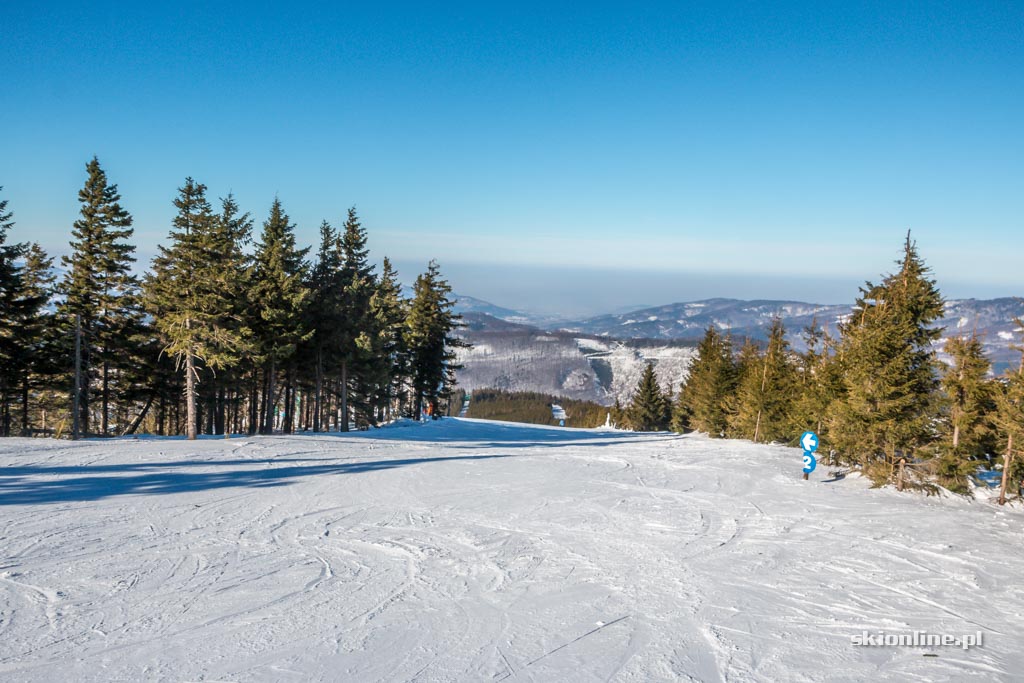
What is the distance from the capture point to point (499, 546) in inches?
424

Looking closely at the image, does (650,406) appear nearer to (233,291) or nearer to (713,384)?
(713,384)

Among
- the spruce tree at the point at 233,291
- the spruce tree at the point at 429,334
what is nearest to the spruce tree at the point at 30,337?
the spruce tree at the point at 233,291

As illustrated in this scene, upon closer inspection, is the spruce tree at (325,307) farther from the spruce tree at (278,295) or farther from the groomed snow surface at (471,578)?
the groomed snow surface at (471,578)

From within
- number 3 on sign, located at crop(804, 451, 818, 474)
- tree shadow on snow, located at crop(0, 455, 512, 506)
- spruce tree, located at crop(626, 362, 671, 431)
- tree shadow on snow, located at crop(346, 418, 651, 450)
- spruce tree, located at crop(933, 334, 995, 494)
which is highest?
spruce tree, located at crop(933, 334, 995, 494)

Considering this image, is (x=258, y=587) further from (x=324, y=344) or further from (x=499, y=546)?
(x=324, y=344)

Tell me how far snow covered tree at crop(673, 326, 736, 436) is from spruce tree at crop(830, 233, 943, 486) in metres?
18.1

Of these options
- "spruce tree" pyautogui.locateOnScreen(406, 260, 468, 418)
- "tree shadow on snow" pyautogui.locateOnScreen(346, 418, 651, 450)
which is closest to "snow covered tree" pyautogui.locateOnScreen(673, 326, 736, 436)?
"tree shadow on snow" pyautogui.locateOnScreen(346, 418, 651, 450)

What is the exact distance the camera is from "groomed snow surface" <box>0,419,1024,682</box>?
6379mm

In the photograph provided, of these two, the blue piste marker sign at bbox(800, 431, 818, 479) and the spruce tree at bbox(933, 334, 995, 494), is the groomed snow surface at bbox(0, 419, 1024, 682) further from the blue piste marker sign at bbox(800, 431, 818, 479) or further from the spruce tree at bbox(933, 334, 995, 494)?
the blue piste marker sign at bbox(800, 431, 818, 479)

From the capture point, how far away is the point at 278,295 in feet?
92.7

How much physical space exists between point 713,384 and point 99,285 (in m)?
35.7

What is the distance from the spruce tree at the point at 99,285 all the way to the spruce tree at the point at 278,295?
592 cm

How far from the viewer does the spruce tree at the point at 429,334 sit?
4075cm

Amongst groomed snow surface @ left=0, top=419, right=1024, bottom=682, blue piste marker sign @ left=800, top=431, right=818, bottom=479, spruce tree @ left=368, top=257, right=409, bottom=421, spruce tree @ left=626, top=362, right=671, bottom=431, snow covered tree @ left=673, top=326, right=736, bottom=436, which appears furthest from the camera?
spruce tree @ left=626, top=362, right=671, bottom=431
